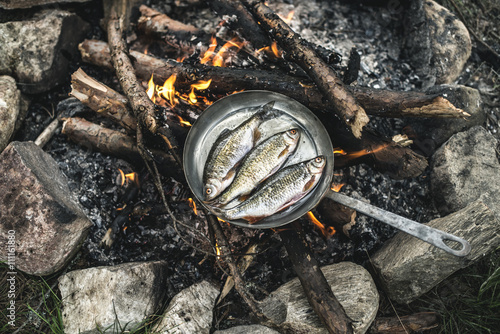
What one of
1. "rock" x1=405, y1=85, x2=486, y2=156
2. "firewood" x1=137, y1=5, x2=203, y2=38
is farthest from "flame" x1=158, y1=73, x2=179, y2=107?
"rock" x1=405, y1=85, x2=486, y2=156

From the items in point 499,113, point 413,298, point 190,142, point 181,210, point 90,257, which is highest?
point 190,142

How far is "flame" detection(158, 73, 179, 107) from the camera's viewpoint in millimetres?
3820

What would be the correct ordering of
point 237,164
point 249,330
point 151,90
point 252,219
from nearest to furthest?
point 252,219
point 249,330
point 237,164
point 151,90

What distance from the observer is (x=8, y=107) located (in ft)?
12.2

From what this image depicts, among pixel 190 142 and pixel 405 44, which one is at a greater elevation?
pixel 405 44

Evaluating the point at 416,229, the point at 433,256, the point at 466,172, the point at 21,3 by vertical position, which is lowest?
the point at 433,256

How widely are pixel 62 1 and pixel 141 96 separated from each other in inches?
82.1

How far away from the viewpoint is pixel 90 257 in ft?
11.6

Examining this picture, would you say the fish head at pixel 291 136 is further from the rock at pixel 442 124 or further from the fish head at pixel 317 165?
the rock at pixel 442 124

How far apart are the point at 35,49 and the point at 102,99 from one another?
3.97 ft

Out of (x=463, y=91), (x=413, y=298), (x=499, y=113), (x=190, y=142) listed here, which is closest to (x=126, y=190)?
(x=190, y=142)

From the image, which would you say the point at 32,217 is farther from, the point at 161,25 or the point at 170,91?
the point at 161,25

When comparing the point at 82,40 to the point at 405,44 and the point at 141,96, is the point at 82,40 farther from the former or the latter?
the point at 405,44

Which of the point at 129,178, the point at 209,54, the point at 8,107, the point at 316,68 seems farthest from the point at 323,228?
the point at 8,107
